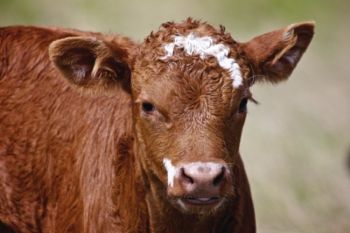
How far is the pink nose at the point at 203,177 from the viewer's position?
25.3ft

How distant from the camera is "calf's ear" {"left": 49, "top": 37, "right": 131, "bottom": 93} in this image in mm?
8602

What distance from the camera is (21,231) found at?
10031 millimetres

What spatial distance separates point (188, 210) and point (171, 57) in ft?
3.47

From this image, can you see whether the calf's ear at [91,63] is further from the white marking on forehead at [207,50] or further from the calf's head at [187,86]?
the white marking on forehead at [207,50]

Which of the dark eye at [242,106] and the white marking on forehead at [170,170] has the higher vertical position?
the dark eye at [242,106]

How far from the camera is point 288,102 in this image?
16.4 m

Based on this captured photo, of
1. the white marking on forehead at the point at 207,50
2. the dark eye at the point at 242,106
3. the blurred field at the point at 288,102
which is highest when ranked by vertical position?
the white marking on forehead at the point at 207,50

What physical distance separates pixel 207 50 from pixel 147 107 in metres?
0.56

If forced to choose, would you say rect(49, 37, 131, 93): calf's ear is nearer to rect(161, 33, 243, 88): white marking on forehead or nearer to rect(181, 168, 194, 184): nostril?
rect(161, 33, 243, 88): white marking on forehead

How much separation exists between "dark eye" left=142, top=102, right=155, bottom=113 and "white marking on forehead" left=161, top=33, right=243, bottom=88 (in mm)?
330

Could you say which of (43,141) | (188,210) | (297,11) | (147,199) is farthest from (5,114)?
(297,11)

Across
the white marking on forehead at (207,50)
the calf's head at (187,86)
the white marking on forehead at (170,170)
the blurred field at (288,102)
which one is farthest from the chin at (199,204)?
the blurred field at (288,102)

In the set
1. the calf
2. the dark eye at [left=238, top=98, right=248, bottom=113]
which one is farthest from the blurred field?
the dark eye at [left=238, top=98, right=248, bottom=113]

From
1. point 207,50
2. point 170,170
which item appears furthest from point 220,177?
point 207,50
